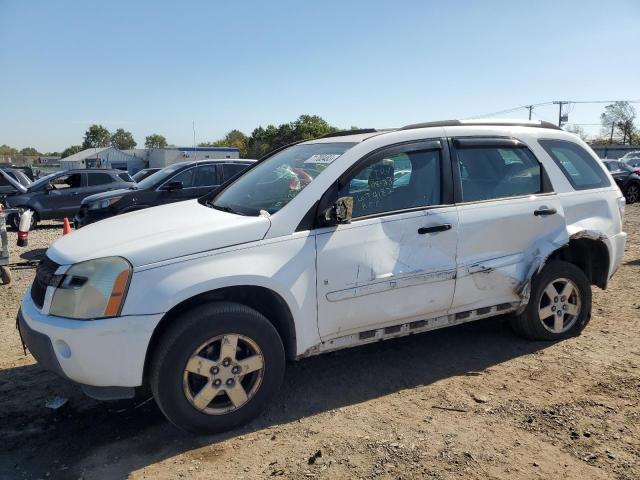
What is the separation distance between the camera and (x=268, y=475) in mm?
2771

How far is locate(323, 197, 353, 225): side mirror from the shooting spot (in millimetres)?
3322

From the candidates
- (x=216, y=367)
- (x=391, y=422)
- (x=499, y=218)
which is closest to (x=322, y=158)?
(x=499, y=218)

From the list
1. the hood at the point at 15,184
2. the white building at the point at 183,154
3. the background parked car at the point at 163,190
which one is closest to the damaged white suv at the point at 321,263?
the background parked car at the point at 163,190

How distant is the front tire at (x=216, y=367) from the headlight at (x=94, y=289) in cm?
37

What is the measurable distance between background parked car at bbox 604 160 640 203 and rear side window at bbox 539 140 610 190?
1576cm

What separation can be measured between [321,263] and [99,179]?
1324 cm

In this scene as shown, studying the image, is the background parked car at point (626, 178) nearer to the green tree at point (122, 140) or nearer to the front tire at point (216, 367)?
the front tire at point (216, 367)

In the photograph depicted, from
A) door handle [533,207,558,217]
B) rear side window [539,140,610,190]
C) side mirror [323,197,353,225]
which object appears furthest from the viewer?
rear side window [539,140,610,190]

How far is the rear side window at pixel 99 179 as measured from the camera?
577 inches

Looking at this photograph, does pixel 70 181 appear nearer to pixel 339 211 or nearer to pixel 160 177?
pixel 160 177

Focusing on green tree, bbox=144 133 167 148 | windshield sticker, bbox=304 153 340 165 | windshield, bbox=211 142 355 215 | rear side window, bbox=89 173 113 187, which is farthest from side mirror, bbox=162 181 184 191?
green tree, bbox=144 133 167 148

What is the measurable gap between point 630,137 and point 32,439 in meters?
93.0

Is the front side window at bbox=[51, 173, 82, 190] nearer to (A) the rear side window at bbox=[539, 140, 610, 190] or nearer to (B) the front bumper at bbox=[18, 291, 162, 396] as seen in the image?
(B) the front bumper at bbox=[18, 291, 162, 396]

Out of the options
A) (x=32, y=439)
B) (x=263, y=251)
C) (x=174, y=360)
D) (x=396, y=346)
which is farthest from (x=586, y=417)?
(x=32, y=439)
